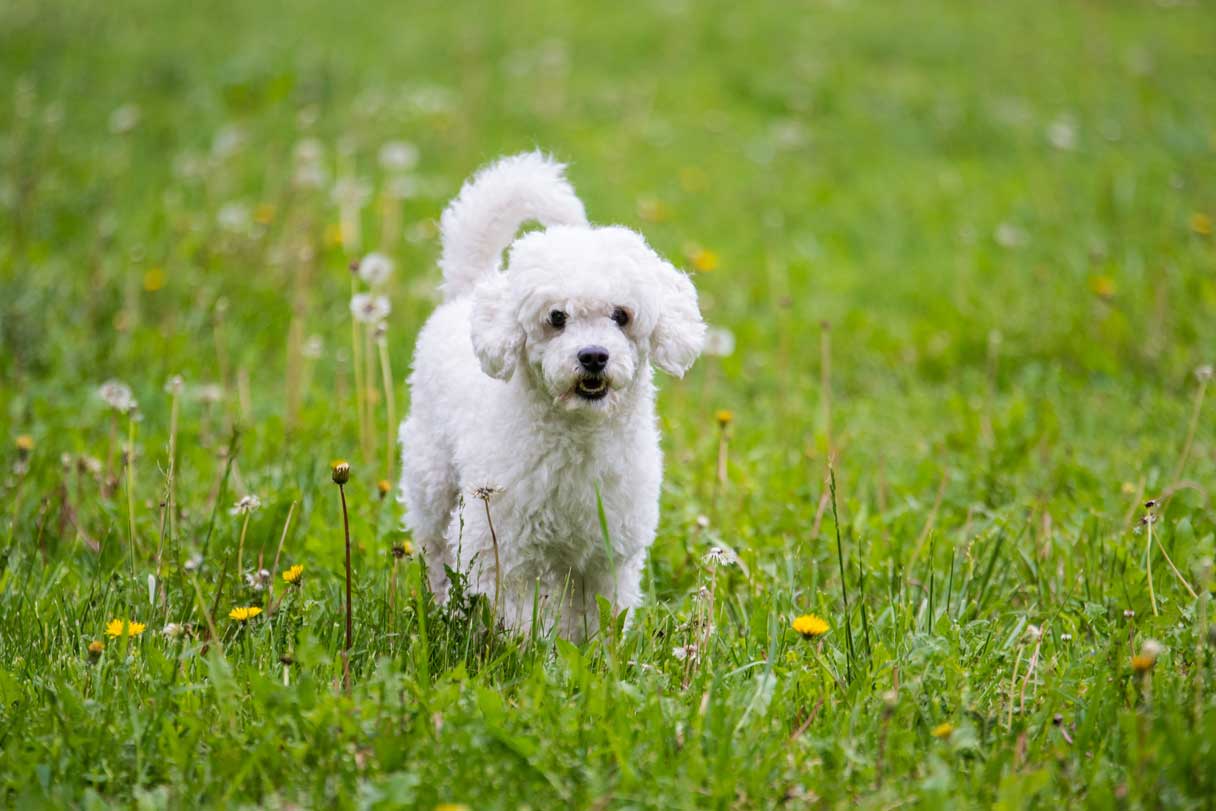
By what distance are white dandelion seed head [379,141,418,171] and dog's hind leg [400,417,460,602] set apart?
288 centimetres

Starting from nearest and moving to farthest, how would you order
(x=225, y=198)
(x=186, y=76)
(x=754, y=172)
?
(x=225, y=198) < (x=754, y=172) < (x=186, y=76)

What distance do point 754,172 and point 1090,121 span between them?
2840mm

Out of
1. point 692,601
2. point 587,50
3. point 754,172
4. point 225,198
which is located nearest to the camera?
point 692,601

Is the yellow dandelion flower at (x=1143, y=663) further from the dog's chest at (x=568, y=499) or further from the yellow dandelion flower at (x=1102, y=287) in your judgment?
the yellow dandelion flower at (x=1102, y=287)

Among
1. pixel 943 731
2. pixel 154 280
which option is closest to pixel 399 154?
pixel 154 280

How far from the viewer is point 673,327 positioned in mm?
3172

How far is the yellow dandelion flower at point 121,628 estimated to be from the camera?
2.89m

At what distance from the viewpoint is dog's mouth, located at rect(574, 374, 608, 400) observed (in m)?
2.99

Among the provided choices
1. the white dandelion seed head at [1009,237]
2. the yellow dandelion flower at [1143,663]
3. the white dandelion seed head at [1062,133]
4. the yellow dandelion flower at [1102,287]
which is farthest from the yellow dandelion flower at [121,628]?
the white dandelion seed head at [1062,133]

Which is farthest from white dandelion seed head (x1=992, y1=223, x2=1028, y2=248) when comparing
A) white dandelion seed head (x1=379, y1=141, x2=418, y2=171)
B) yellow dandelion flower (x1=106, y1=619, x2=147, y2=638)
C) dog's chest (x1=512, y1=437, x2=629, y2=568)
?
yellow dandelion flower (x1=106, y1=619, x2=147, y2=638)

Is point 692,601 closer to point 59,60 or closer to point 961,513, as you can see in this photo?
point 961,513

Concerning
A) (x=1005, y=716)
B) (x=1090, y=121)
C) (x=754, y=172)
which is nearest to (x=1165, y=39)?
(x=1090, y=121)

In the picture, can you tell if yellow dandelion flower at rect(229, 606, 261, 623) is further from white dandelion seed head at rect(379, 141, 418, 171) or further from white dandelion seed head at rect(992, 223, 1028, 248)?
white dandelion seed head at rect(992, 223, 1028, 248)

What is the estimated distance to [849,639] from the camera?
2816mm
